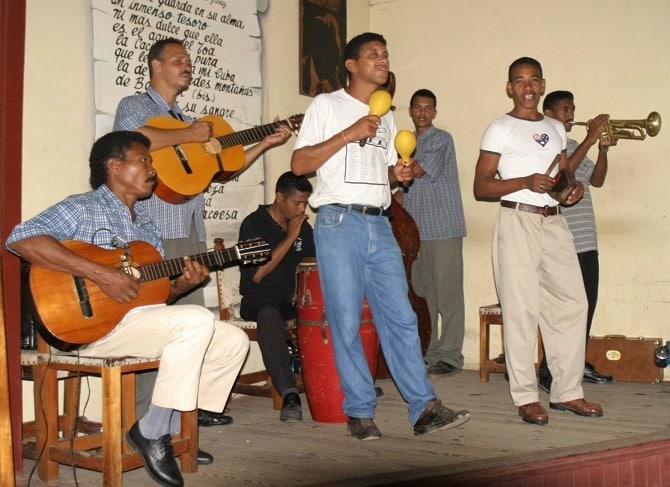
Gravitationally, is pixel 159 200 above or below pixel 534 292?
above

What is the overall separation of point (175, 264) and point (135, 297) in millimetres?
238

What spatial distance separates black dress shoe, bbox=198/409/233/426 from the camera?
487 centimetres

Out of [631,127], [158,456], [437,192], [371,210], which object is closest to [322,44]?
[437,192]

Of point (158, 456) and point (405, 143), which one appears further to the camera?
point (405, 143)

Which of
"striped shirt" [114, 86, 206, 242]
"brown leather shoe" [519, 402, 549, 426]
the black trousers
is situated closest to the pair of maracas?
"striped shirt" [114, 86, 206, 242]

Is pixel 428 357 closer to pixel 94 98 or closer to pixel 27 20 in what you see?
pixel 94 98

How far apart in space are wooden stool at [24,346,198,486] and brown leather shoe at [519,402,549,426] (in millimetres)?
1827

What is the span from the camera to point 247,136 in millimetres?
4977

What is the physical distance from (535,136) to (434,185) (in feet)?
6.05

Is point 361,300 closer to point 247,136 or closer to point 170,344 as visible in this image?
point 170,344

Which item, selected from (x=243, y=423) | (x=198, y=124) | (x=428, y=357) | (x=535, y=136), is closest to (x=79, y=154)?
(x=198, y=124)

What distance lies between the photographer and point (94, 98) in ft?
15.4

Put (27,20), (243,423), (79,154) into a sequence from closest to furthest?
(27,20)
(79,154)
(243,423)

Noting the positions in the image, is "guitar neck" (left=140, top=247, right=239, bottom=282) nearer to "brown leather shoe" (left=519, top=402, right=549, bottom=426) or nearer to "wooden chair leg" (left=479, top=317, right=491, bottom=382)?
"brown leather shoe" (left=519, top=402, right=549, bottom=426)
